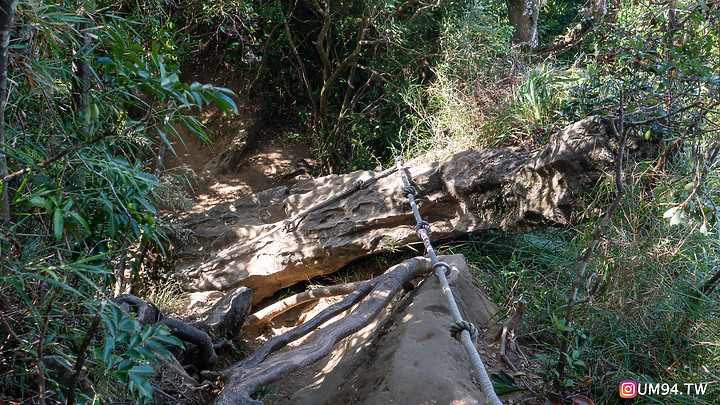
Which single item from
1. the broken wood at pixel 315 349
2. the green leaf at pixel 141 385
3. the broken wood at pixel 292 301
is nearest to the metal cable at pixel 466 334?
the broken wood at pixel 315 349

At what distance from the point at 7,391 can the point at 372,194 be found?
2968 mm

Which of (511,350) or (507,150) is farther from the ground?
(507,150)

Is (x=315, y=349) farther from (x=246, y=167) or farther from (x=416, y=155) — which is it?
(x=246, y=167)

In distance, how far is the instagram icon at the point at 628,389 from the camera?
6.52 ft

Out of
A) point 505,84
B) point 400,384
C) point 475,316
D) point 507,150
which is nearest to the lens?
point 400,384

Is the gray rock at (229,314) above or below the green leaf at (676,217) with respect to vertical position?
below

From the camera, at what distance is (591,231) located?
2895 millimetres

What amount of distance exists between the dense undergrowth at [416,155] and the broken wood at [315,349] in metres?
0.45

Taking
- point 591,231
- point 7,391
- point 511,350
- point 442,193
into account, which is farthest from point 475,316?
point 7,391

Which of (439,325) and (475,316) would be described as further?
(475,316)

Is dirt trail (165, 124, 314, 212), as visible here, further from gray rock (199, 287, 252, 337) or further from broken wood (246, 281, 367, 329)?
gray rock (199, 287, 252, 337)

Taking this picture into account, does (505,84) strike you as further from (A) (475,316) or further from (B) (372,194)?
(A) (475,316)

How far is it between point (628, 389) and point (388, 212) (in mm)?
2192

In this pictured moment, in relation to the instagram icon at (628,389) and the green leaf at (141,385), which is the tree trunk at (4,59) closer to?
the green leaf at (141,385)
